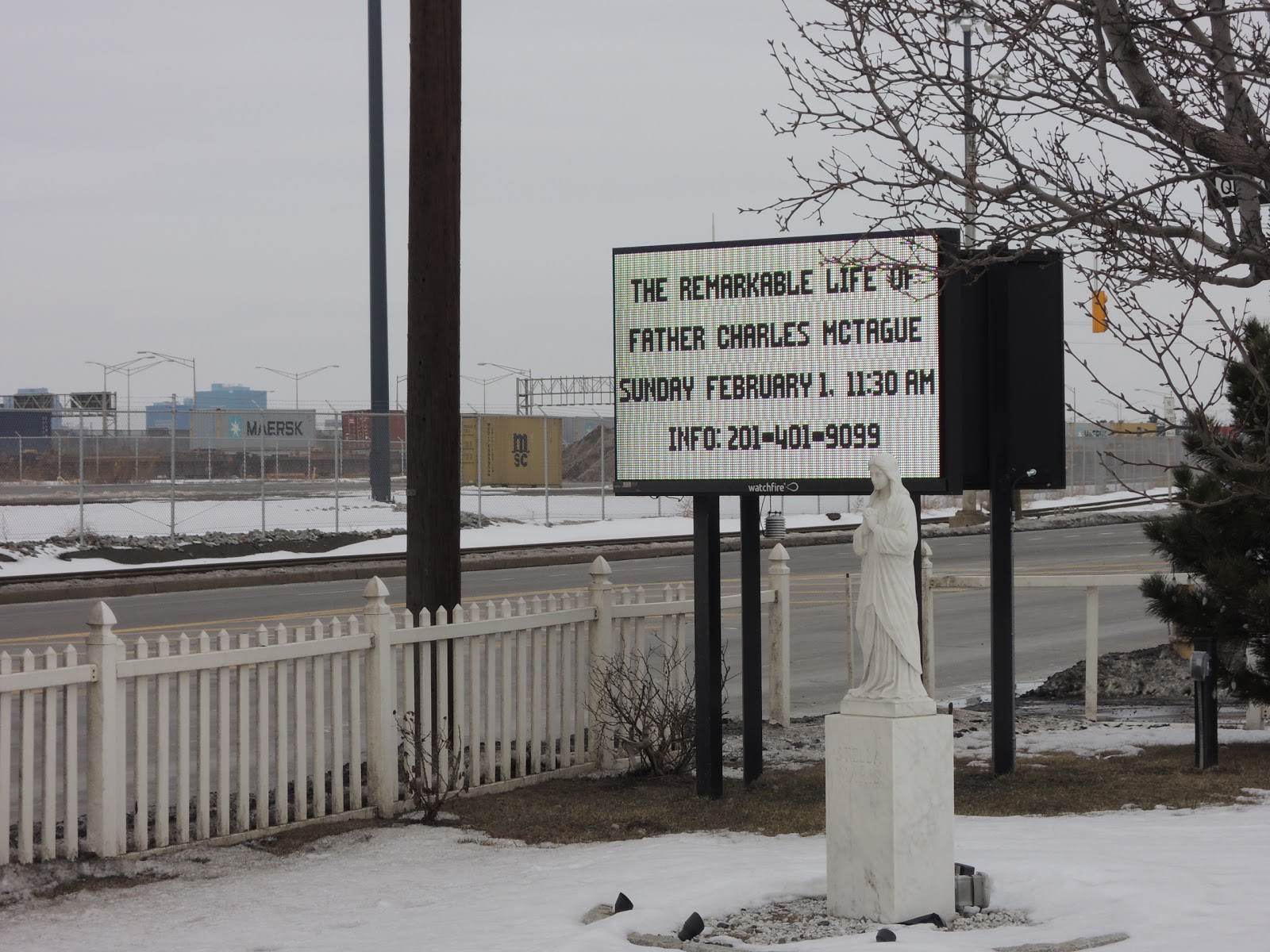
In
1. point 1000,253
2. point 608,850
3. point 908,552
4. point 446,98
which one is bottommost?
point 608,850

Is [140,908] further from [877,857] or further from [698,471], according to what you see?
[698,471]

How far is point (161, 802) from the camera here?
7.56m

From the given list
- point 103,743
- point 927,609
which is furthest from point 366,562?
point 103,743

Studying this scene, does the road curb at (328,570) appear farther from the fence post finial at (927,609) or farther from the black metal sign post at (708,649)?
the black metal sign post at (708,649)

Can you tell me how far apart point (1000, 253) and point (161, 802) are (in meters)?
5.39

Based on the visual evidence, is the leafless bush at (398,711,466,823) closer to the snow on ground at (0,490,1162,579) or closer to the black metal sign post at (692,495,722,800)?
the black metal sign post at (692,495,722,800)

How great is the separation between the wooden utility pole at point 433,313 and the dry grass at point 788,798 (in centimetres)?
157

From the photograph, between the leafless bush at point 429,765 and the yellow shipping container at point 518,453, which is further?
the yellow shipping container at point 518,453

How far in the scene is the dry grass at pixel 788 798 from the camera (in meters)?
8.24

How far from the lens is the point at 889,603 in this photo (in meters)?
6.38

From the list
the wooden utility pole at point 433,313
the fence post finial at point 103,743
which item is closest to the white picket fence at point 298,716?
A: the fence post finial at point 103,743

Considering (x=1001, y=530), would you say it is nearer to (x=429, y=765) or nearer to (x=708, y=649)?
(x=708, y=649)

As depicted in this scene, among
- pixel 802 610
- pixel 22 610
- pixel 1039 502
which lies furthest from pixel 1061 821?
pixel 1039 502

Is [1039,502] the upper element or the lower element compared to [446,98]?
lower
